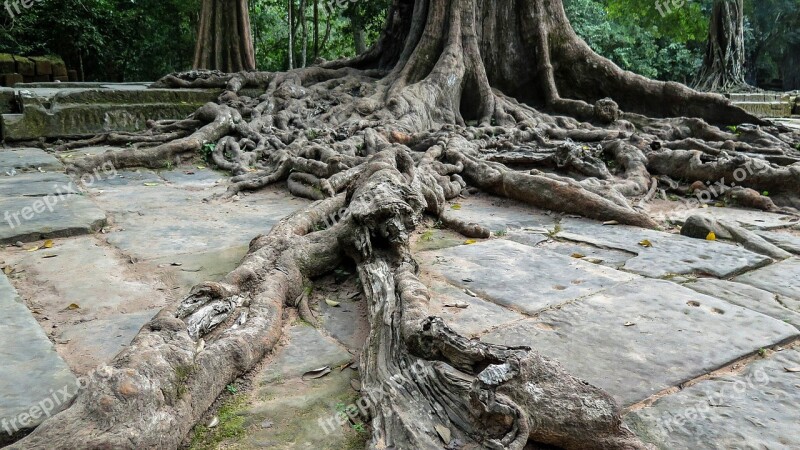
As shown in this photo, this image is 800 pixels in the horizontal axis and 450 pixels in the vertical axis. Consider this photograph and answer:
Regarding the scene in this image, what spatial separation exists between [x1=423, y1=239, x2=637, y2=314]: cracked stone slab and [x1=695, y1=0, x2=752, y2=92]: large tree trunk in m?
14.1

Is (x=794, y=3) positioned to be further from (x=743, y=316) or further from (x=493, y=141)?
(x=743, y=316)

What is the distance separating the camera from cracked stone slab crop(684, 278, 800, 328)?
288cm

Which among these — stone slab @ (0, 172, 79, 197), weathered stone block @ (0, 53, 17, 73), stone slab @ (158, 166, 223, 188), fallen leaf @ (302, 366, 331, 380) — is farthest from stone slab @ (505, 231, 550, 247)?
weathered stone block @ (0, 53, 17, 73)

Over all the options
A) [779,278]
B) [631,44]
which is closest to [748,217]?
[779,278]

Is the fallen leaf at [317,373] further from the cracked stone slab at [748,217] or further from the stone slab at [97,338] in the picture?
the cracked stone slab at [748,217]

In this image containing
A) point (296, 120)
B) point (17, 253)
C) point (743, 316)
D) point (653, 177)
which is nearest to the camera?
point (743, 316)

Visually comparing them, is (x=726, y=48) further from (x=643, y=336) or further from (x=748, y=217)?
(x=643, y=336)

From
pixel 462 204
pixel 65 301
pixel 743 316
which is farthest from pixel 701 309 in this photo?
pixel 65 301

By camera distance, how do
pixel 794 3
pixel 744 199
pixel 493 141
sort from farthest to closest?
pixel 794 3 < pixel 493 141 < pixel 744 199

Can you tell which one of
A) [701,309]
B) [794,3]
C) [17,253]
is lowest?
[17,253]

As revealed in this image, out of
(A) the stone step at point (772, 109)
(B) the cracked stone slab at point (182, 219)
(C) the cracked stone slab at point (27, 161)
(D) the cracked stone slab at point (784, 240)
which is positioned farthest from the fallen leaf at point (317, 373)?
(A) the stone step at point (772, 109)

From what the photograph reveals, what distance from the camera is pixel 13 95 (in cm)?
802

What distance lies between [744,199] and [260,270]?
4.19m

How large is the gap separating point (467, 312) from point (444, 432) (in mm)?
1169
